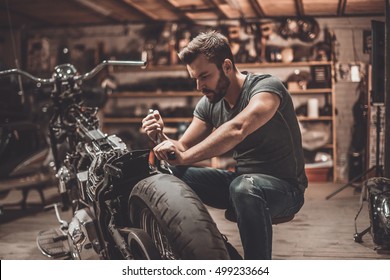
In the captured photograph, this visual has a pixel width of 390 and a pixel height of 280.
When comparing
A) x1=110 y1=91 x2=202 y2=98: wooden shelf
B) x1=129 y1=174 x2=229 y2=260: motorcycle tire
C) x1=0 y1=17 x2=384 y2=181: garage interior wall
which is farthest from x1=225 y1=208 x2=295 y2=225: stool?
x1=110 y1=91 x2=202 y2=98: wooden shelf

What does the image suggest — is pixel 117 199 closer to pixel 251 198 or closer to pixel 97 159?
pixel 97 159

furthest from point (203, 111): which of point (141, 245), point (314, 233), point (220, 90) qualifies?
point (314, 233)

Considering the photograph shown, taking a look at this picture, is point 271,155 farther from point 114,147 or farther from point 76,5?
point 76,5

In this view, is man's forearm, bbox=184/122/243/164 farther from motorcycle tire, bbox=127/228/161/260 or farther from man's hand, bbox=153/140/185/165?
motorcycle tire, bbox=127/228/161/260

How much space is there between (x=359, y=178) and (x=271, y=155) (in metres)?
1.41

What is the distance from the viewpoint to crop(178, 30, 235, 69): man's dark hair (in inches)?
64.9

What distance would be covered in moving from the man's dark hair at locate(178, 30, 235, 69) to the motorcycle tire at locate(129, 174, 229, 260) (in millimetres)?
560

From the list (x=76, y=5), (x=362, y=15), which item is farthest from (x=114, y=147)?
(x=76, y=5)

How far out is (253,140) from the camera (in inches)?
67.1

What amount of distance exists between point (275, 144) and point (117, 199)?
0.64m

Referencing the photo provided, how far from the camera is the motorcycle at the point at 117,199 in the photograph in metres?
1.21

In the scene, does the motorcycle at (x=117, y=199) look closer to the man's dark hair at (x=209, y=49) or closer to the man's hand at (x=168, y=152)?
the man's hand at (x=168, y=152)

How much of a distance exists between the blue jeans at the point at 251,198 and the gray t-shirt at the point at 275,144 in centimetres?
7

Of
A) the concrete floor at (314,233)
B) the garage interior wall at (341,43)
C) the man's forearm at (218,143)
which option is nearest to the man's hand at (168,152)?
the man's forearm at (218,143)
